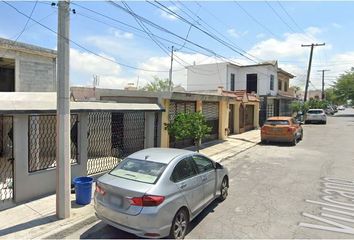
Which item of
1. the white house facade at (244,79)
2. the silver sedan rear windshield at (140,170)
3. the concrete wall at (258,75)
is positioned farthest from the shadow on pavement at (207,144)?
the concrete wall at (258,75)

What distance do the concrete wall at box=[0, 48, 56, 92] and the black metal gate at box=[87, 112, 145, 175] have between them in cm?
413

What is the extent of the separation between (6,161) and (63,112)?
5152 mm

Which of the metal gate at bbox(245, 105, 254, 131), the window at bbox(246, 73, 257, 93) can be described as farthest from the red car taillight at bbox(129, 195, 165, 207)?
the window at bbox(246, 73, 257, 93)

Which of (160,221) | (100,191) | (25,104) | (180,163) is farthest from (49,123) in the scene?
(160,221)

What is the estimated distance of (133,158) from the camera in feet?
18.9

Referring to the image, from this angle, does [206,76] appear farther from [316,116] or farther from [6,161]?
[6,161]

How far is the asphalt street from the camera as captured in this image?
5.35 meters

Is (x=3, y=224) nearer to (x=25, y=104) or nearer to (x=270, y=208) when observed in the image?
(x=25, y=104)

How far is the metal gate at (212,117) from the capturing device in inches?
635

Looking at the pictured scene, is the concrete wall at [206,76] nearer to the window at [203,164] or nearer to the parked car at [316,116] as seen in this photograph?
the parked car at [316,116]

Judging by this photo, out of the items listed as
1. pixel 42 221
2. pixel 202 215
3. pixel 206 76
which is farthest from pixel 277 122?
pixel 206 76

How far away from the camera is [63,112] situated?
556 cm

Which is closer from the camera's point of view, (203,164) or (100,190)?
(100,190)

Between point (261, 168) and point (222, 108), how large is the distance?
700 cm
